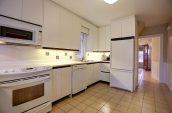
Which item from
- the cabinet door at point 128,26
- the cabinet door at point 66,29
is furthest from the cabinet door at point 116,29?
the cabinet door at point 66,29

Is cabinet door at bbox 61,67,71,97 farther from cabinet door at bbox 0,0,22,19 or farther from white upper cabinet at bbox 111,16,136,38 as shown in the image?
white upper cabinet at bbox 111,16,136,38

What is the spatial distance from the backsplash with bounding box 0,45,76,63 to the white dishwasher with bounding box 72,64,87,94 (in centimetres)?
66

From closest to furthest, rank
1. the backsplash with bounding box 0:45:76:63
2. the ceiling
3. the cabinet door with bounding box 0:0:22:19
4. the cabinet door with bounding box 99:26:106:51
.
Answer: the cabinet door with bounding box 0:0:22:19
the backsplash with bounding box 0:45:76:63
the ceiling
the cabinet door with bounding box 99:26:106:51

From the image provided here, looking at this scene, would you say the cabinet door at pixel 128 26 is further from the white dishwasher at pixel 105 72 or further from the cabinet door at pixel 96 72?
the cabinet door at pixel 96 72

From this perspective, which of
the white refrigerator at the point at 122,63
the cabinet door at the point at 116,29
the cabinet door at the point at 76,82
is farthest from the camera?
the cabinet door at the point at 116,29

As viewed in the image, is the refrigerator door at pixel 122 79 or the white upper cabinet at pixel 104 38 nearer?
the refrigerator door at pixel 122 79

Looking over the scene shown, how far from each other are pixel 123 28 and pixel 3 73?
3.21 meters

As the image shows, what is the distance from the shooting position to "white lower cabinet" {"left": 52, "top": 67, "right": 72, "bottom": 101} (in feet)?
6.82

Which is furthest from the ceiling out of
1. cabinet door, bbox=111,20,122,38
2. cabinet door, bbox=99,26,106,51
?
cabinet door, bbox=99,26,106,51

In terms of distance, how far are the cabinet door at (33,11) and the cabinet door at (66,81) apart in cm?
120

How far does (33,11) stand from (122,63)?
9.14 feet

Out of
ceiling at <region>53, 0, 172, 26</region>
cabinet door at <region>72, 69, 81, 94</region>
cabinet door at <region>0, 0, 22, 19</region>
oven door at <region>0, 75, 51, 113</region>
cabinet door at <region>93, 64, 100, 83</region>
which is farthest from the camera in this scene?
cabinet door at <region>93, 64, 100, 83</region>

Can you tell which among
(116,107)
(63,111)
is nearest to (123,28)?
(116,107)

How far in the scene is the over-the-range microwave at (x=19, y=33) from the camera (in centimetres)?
162
